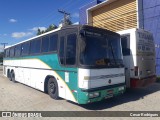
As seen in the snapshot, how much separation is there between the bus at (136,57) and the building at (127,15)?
667 centimetres

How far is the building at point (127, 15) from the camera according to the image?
1558cm

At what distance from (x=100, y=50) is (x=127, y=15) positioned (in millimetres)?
11696

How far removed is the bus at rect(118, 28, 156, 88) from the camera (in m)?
8.77

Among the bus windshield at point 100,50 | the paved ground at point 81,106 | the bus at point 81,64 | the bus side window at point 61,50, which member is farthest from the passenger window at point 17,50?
the bus windshield at point 100,50

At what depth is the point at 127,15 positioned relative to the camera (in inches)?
704

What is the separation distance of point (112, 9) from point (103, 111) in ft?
47.7

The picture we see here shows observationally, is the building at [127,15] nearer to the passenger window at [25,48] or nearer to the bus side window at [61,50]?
the passenger window at [25,48]

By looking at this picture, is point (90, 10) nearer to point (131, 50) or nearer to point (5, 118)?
point (131, 50)

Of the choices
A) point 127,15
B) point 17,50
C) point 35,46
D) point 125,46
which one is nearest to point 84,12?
point 127,15

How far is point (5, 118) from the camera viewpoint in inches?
257

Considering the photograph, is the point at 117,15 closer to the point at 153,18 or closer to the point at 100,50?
the point at 153,18

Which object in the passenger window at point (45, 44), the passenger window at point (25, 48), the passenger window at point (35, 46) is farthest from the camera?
the passenger window at point (25, 48)

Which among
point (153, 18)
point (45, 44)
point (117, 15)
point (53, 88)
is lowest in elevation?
point (53, 88)

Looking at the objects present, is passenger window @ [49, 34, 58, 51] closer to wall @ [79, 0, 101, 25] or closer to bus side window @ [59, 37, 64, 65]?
bus side window @ [59, 37, 64, 65]
